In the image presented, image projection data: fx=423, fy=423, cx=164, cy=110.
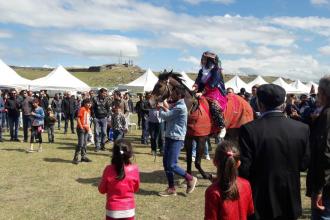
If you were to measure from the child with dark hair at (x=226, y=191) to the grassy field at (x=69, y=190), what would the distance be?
346 cm

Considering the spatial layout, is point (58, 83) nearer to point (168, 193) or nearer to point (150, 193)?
point (150, 193)

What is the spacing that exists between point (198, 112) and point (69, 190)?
3063 millimetres

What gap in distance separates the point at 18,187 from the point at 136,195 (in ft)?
8.76

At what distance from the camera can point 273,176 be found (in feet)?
12.2

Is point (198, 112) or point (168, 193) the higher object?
point (198, 112)

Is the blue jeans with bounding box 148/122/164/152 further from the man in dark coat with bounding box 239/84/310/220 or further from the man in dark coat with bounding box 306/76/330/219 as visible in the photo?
the man in dark coat with bounding box 239/84/310/220

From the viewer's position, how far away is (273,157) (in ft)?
12.1

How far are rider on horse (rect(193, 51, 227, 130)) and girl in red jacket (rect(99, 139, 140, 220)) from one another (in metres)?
3.72

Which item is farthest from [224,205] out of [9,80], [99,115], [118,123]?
[9,80]

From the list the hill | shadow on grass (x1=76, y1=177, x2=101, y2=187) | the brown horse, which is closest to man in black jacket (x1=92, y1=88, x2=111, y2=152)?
shadow on grass (x1=76, y1=177, x2=101, y2=187)

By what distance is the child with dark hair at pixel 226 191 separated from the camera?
344 centimetres

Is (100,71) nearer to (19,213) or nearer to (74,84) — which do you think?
(74,84)

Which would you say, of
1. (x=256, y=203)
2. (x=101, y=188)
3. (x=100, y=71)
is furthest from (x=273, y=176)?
(x=100, y=71)

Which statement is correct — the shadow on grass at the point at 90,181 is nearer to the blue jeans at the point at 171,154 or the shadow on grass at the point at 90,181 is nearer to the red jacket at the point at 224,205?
the blue jeans at the point at 171,154
